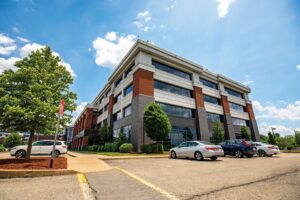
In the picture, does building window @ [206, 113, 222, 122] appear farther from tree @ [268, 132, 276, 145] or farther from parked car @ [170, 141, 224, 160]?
parked car @ [170, 141, 224, 160]

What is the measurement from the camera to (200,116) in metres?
28.4

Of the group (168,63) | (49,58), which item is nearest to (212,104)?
(168,63)

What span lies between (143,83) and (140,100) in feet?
8.60

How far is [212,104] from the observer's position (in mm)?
33156

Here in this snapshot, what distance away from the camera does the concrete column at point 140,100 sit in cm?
2150

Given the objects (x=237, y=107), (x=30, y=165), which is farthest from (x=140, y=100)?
(x=237, y=107)

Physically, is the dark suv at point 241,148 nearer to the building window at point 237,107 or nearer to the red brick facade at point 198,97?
the red brick facade at point 198,97

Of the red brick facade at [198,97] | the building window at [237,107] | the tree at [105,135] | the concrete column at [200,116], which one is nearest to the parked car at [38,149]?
the tree at [105,135]

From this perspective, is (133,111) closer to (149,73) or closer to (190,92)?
(149,73)

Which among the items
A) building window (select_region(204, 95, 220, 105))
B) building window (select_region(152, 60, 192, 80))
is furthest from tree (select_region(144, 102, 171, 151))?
building window (select_region(204, 95, 220, 105))

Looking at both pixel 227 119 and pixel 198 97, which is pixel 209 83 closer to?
pixel 198 97

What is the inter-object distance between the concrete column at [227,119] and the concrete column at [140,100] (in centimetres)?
1869

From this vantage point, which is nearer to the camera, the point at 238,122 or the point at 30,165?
the point at 30,165

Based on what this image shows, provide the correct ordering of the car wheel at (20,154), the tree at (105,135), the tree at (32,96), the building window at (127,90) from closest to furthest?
the tree at (32,96), the car wheel at (20,154), the building window at (127,90), the tree at (105,135)
